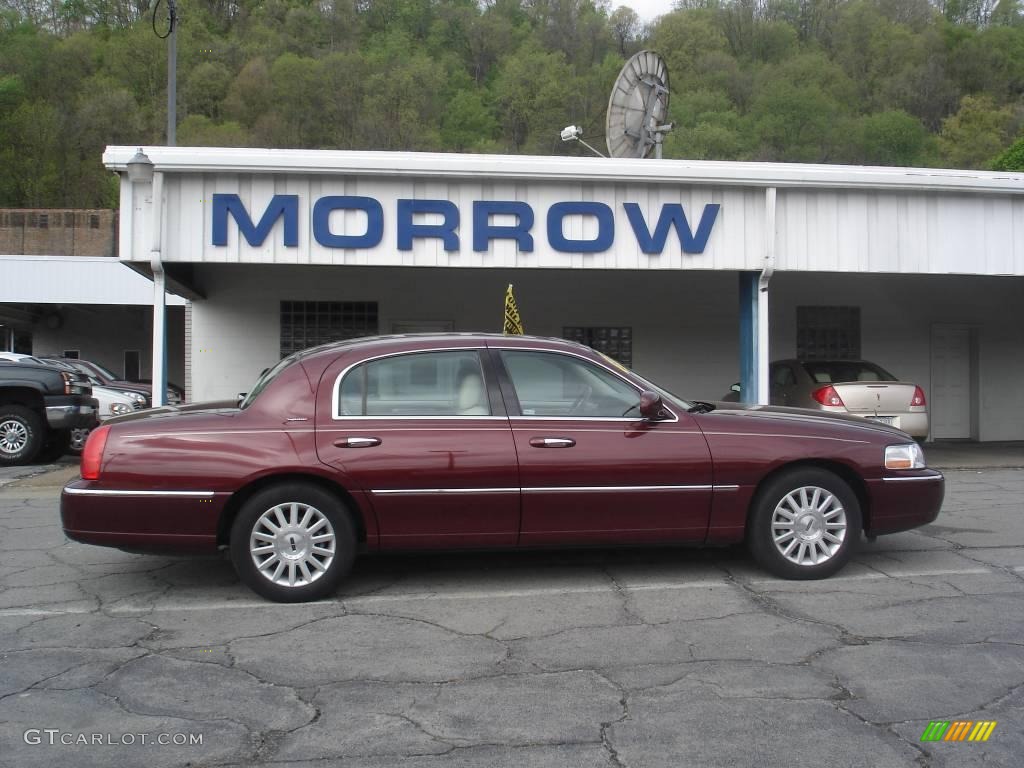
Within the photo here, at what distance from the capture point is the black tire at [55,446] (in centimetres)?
1373

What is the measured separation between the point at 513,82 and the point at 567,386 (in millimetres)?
52736

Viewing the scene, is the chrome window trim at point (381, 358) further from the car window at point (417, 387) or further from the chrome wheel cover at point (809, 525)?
the chrome wheel cover at point (809, 525)

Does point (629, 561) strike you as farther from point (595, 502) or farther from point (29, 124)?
point (29, 124)

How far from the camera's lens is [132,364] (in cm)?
2925

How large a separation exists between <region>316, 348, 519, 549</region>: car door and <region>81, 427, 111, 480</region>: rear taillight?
122 cm

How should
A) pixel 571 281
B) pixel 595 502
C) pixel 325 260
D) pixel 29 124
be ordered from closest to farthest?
pixel 595 502 → pixel 325 260 → pixel 571 281 → pixel 29 124

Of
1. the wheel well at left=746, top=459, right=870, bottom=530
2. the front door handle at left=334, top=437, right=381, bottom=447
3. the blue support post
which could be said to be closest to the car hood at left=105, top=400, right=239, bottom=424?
the front door handle at left=334, top=437, right=381, bottom=447

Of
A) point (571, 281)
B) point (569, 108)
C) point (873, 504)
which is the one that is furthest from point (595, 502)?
point (569, 108)

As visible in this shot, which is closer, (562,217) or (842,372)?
(562,217)

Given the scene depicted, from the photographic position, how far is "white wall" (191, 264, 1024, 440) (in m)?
14.8

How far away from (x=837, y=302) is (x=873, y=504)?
10768 mm

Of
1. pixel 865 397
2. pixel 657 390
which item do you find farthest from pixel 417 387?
pixel 865 397

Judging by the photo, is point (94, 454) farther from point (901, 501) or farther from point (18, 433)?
point (18, 433)

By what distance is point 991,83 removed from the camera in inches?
2173
